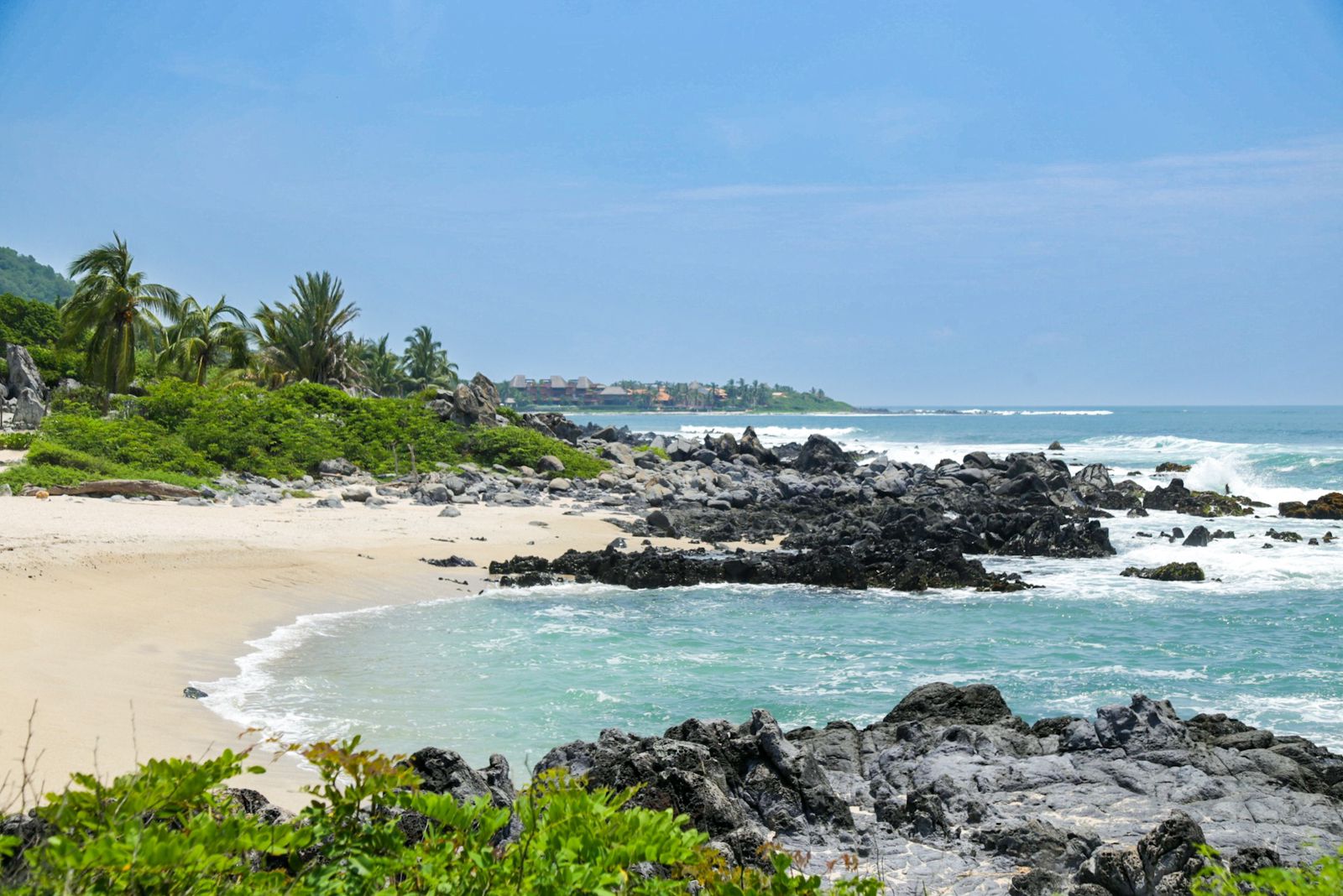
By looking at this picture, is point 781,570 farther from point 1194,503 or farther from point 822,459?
point 822,459

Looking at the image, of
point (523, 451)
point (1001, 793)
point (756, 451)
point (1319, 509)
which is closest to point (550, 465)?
point (523, 451)

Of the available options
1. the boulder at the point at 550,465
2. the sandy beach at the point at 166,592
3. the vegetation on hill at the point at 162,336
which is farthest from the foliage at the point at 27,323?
the sandy beach at the point at 166,592

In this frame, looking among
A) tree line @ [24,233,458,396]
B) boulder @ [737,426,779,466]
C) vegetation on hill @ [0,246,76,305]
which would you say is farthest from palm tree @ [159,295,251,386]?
vegetation on hill @ [0,246,76,305]

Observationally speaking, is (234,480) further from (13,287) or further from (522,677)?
(13,287)

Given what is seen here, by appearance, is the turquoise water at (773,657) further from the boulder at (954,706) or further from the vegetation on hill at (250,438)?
the vegetation on hill at (250,438)

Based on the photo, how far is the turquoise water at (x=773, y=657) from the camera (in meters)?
9.78

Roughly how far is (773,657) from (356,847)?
10376 millimetres

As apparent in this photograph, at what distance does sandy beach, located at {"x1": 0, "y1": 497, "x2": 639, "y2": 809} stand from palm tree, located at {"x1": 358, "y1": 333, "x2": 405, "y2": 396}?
47.8 metres

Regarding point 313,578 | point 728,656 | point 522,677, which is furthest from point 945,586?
point 313,578

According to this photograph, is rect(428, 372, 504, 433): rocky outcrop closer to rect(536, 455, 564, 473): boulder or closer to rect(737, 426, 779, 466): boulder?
rect(536, 455, 564, 473): boulder

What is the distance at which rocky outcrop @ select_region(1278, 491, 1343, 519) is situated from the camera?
1219 inches

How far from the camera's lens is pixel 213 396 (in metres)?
31.0

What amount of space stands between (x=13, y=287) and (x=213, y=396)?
472ft

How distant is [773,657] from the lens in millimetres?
12930
